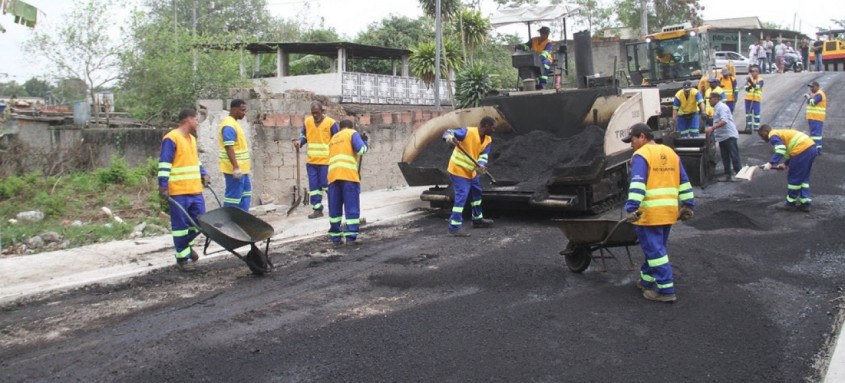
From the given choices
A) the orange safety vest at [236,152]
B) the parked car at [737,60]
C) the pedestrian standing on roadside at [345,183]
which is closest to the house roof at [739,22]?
the parked car at [737,60]

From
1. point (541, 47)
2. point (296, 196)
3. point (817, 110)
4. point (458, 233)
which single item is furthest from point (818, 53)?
point (458, 233)

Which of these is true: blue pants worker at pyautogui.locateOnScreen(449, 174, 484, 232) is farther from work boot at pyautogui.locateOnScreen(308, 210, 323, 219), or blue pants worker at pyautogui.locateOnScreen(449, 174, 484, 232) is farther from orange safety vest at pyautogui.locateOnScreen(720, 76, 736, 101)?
orange safety vest at pyautogui.locateOnScreen(720, 76, 736, 101)

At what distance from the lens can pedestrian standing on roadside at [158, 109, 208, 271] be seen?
6.23 meters

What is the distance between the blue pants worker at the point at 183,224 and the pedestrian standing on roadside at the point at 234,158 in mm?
914

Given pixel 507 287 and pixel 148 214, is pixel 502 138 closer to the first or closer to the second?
pixel 507 287

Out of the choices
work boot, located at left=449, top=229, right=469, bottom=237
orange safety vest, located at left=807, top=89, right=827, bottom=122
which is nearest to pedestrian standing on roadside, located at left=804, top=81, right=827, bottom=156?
orange safety vest, located at left=807, top=89, right=827, bottom=122

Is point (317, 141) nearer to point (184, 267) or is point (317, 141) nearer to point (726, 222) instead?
point (184, 267)

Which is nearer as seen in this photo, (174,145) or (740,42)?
(174,145)

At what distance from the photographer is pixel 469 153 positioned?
25.6ft

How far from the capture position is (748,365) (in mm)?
4027

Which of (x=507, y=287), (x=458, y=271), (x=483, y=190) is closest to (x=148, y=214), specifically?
(x=483, y=190)

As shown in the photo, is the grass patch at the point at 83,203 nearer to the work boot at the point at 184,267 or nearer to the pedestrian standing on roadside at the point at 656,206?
the work boot at the point at 184,267

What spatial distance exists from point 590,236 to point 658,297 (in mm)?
735

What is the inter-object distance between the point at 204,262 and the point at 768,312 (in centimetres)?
501
